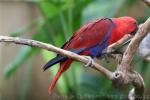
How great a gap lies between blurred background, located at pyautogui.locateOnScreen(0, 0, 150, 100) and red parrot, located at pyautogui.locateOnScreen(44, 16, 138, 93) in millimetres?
652

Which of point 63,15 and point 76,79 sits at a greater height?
point 63,15

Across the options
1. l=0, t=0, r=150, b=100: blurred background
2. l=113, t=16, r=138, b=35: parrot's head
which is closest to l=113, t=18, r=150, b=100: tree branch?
l=113, t=16, r=138, b=35: parrot's head

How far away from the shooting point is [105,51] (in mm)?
1364

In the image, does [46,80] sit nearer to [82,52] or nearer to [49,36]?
[49,36]

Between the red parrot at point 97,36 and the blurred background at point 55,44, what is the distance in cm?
65

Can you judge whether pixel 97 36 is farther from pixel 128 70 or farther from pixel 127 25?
pixel 128 70

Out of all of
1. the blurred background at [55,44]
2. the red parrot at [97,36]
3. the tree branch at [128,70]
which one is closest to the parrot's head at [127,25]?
the red parrot at [97,36]

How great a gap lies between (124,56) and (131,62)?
3 centimetres

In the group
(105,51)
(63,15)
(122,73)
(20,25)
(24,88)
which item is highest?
(20,25)

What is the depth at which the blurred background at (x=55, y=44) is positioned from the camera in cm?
214

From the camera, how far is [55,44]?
215 cm

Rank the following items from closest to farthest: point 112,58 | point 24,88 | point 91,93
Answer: point 112,58, point 91,93, point 24,88

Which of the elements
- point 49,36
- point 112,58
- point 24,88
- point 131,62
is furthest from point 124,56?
point 24,88

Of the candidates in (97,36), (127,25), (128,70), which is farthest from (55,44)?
(128,70)
